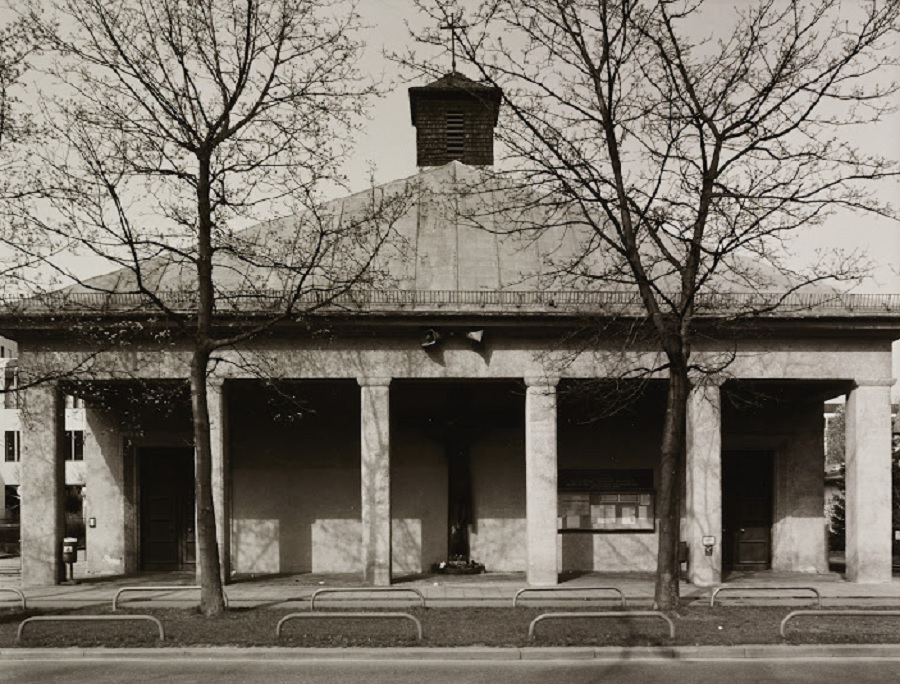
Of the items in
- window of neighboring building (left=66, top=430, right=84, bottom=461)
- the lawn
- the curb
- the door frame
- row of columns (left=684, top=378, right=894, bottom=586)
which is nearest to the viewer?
the curb

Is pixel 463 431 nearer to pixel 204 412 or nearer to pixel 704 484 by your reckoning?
pixel 704 484

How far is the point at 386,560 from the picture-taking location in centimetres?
2097

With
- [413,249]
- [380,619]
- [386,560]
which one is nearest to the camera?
[380,619]

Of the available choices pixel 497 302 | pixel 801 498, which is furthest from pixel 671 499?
pixel 801 498

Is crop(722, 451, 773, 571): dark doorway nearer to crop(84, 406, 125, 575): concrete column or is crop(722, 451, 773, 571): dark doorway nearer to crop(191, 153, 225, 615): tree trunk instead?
crop(191, 153, 225, 615): tree trunk

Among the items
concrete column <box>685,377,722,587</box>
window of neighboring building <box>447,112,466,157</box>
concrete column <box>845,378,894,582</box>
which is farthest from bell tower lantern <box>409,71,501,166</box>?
concrete column <box>845,378,894,582</box>

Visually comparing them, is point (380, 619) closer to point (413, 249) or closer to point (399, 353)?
point (399, 353)

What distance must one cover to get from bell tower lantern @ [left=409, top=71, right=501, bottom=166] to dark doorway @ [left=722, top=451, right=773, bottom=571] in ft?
39.5

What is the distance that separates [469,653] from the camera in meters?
13.6

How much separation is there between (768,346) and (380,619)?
11.1 m

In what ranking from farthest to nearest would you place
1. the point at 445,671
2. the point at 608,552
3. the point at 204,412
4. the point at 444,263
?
the point at 608,552 < the point at 444,263 < the point at 204,412 < the point at 445,671

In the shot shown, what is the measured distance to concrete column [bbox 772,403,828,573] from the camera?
24234mm

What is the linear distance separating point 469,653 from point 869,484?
1208 centimetres

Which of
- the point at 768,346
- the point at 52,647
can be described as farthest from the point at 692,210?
the point at 52,647
